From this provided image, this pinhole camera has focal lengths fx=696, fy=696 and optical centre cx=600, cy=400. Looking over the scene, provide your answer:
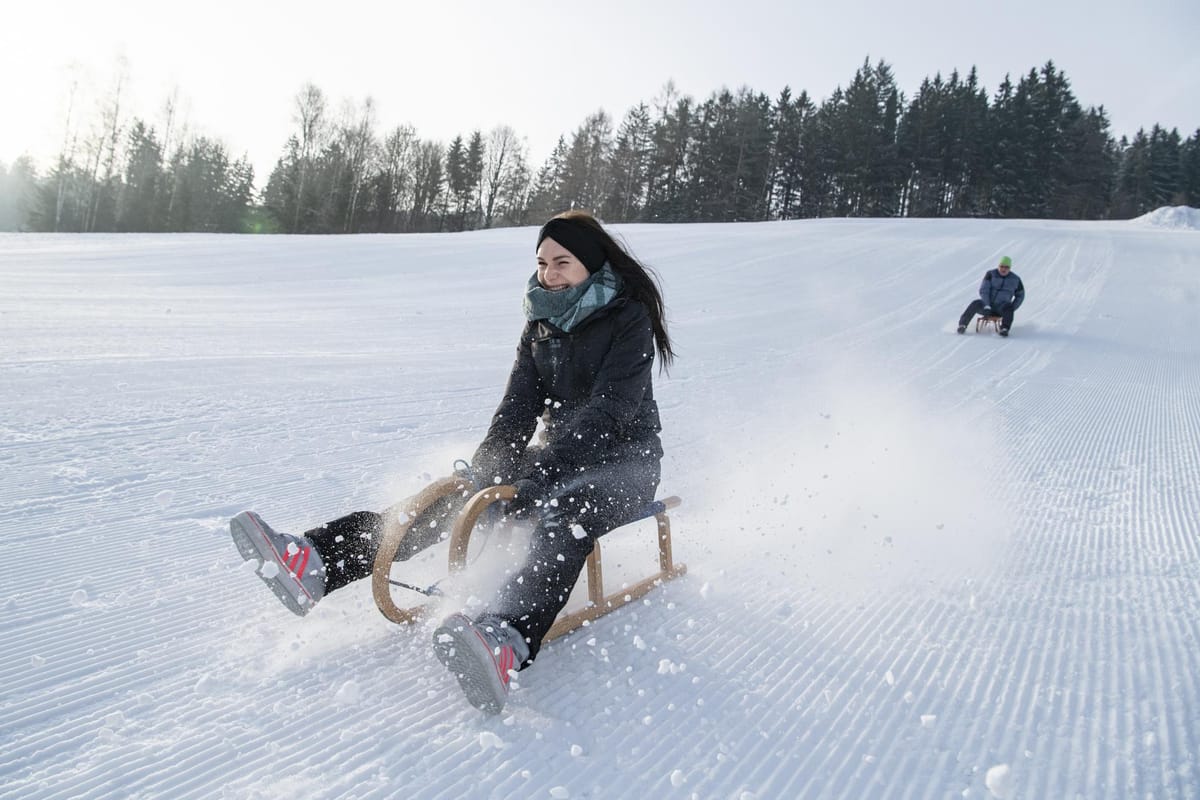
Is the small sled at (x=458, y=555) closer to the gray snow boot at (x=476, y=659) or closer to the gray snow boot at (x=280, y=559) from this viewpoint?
the gray snow boot at (x=280, y=559)

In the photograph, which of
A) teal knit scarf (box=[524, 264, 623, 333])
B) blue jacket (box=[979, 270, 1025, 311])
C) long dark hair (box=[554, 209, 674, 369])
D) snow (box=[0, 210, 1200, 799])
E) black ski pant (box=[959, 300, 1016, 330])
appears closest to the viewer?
snow (box=[0, 210, 1200, 799])

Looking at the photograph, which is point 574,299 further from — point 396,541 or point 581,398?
point 396,541

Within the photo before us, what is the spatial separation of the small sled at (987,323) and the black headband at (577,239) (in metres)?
10.5

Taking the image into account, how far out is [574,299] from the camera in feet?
9.26

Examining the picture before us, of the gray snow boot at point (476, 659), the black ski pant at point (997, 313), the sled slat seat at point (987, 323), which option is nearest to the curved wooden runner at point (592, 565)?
the gray snow boot at point (476, 659)

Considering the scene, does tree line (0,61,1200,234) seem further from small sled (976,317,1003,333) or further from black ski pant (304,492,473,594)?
black ski pant (304,492,473,594)

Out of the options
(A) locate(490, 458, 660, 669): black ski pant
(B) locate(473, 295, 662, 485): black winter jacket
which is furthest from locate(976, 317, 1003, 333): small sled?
(A) locate(490, 458, 660, 669): black ski pant

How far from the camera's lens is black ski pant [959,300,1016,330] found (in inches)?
442

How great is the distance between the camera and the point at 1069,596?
293cm

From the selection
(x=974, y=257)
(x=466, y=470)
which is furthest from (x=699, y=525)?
(x=974, y=257)

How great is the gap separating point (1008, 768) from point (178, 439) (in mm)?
4166

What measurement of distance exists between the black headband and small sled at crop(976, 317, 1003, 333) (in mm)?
10525

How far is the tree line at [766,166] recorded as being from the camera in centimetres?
4722

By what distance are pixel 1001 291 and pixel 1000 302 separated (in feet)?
0.62
